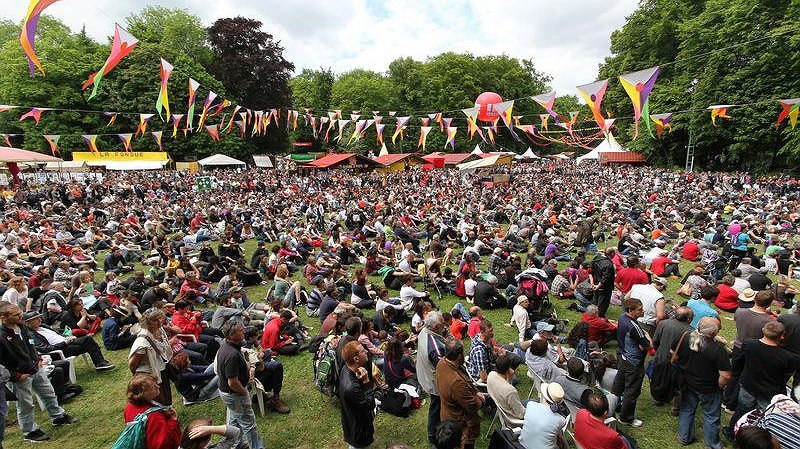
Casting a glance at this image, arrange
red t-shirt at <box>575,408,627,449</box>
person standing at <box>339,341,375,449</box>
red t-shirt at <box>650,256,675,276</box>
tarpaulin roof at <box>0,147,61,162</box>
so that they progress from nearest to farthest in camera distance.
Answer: red t-shirt at <box>575,408,627,449</box> → person standing at <box>339,341,375,449</box> → red t-shirt at <box>650,256,675,276</box> → tarpaulin roof at <box>0,147,61,162</box>

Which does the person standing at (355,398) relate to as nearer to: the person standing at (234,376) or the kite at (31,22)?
the person standing at (234,376)

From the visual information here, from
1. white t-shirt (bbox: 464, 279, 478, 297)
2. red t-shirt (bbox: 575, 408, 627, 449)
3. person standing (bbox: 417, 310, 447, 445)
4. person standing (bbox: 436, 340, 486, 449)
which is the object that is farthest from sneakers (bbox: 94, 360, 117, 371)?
red t-shirt (bbox: 575, 408, 627, 449)

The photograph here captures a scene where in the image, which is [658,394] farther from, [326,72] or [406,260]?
[326,72]

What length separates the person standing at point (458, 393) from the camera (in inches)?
152

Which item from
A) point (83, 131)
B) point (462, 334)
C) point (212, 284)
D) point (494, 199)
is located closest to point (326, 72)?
point (83, 131)

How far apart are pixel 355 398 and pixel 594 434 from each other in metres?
2.07

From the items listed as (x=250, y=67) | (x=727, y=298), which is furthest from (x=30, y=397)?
(x=250, y=67)

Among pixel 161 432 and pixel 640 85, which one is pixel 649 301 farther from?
pixel 640 85

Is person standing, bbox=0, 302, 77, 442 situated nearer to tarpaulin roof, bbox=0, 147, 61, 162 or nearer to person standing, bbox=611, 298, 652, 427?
person standing, bbox=611, 298, 652, 427

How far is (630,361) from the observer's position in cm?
493

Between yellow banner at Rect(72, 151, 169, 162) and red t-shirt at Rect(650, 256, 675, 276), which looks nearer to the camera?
red t-shirt at Rect(650, 256, 675, 276)

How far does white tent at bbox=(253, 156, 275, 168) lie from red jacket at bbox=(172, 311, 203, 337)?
43156mm

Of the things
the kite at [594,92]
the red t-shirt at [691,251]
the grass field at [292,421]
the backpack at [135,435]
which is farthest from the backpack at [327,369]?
the kite at [594,92]

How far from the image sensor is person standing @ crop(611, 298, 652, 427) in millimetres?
4875
